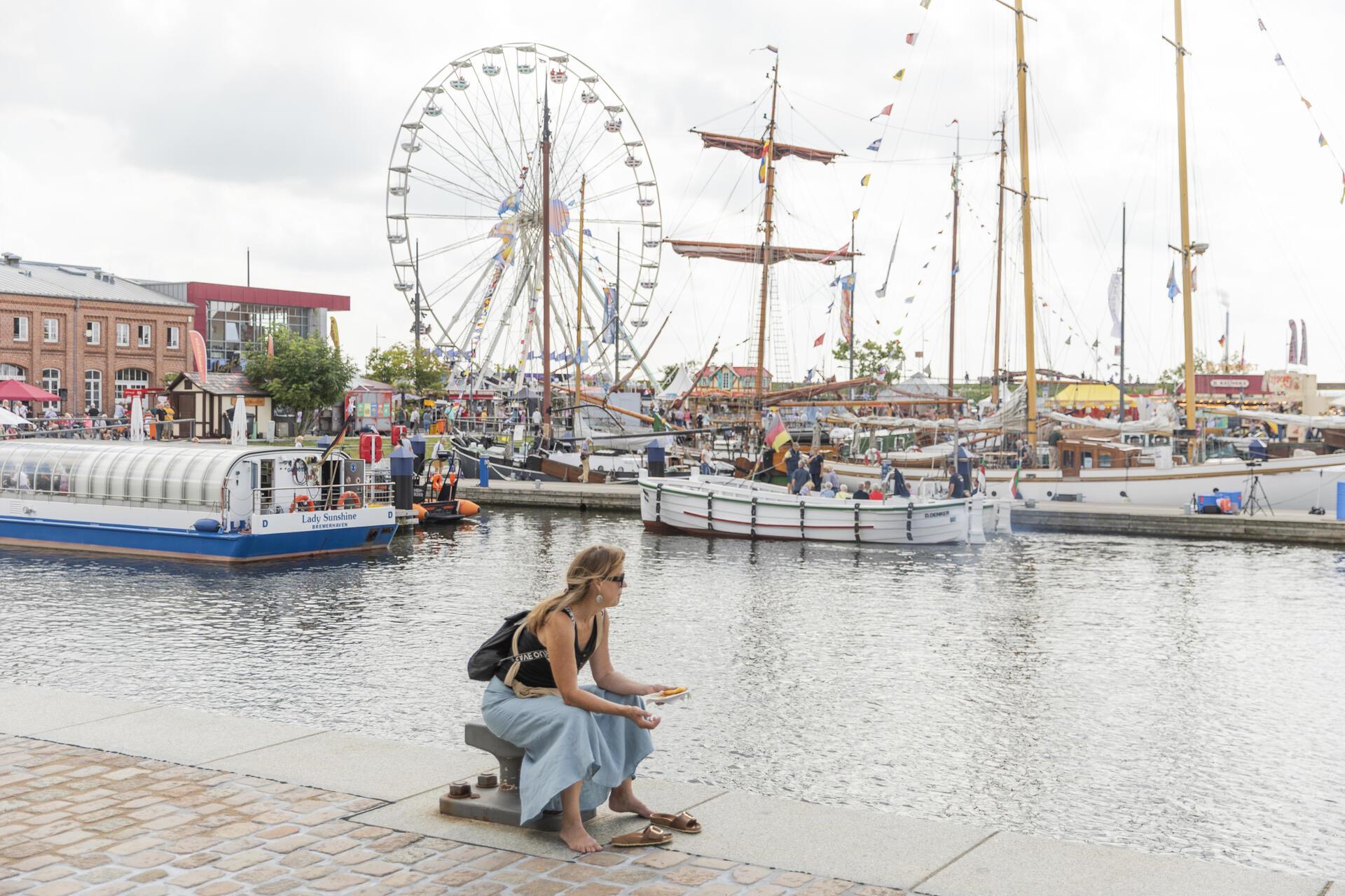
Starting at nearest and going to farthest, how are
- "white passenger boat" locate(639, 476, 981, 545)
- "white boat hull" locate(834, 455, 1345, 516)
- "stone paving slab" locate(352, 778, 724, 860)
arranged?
1. "stone paving slab" locate(352, 778, 724, 860)
2. "white passenger boat" locate(639, 476, 981, 545)
3. "white boat hull" locate(834, 455, 1345, 516)

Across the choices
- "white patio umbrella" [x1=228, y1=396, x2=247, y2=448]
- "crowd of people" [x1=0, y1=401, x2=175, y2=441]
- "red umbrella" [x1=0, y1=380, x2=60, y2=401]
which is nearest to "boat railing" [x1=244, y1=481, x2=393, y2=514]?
"white patio umbrella" [x1=228, y1=396, x2=247, y2=448]

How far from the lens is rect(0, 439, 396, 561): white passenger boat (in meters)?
28.8

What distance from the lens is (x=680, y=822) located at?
7492 millimetres

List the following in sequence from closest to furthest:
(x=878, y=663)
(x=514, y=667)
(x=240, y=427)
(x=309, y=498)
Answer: (x=514, y=667) < (x=878, y=663) < (x=309, y=498) < (x=240, y=427)

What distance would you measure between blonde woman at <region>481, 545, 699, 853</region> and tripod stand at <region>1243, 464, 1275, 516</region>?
36.7 m

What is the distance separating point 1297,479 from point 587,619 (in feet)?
127

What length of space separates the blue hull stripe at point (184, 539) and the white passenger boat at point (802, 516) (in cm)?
892

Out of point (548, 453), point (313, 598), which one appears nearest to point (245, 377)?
point (548, 453)

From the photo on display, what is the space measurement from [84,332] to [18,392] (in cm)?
1935

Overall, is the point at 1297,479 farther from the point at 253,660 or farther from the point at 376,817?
the point at 376,817

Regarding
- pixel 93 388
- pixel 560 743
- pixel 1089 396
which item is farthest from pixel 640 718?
pixel 1089 396

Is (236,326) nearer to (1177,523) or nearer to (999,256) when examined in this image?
(999,256)

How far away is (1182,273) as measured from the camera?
49031 mm

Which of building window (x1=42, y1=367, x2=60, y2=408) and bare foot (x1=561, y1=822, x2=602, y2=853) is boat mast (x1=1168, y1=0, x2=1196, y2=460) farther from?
building window (x1=42, y1=367, x2=60, y2=408)
